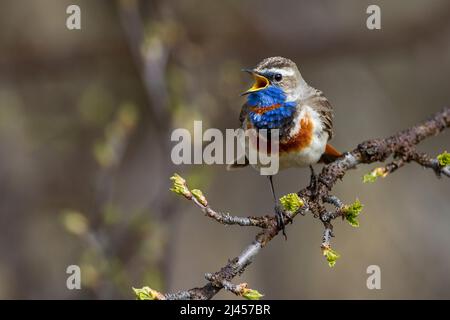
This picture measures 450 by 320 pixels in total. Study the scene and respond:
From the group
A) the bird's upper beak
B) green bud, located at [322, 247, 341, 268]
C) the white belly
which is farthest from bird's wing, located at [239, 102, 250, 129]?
green bud, located at [322, 247, 341, 268]

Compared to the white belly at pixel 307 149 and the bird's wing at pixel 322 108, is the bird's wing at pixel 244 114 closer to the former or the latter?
the white belly at pixel 307 149

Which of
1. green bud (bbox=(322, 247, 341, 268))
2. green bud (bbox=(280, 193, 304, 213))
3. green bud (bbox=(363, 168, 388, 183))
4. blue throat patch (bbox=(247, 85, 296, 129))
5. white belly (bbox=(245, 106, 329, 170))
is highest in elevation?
blue throat patch (bbox=(247, 85, 296, 129))

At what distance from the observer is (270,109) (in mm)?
4469

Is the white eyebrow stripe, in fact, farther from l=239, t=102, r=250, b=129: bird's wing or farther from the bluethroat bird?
l=239, t=102, r=250, b=129: bird's wing

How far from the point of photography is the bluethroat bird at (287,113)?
4.39 m

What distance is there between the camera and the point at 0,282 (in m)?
7.09

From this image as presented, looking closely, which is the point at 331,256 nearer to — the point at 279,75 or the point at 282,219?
the point at 282,219

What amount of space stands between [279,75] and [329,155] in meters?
0.69

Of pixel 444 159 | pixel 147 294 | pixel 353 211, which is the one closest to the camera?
pixel 147 294

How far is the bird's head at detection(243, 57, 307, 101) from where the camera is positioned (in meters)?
4.46

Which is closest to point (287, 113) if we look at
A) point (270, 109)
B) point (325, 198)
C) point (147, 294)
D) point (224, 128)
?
point (270, 109)

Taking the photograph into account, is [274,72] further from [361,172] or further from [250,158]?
[361,172]

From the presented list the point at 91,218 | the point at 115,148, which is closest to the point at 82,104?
the point at 115,148

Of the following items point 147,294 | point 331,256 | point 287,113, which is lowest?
point 147,294
